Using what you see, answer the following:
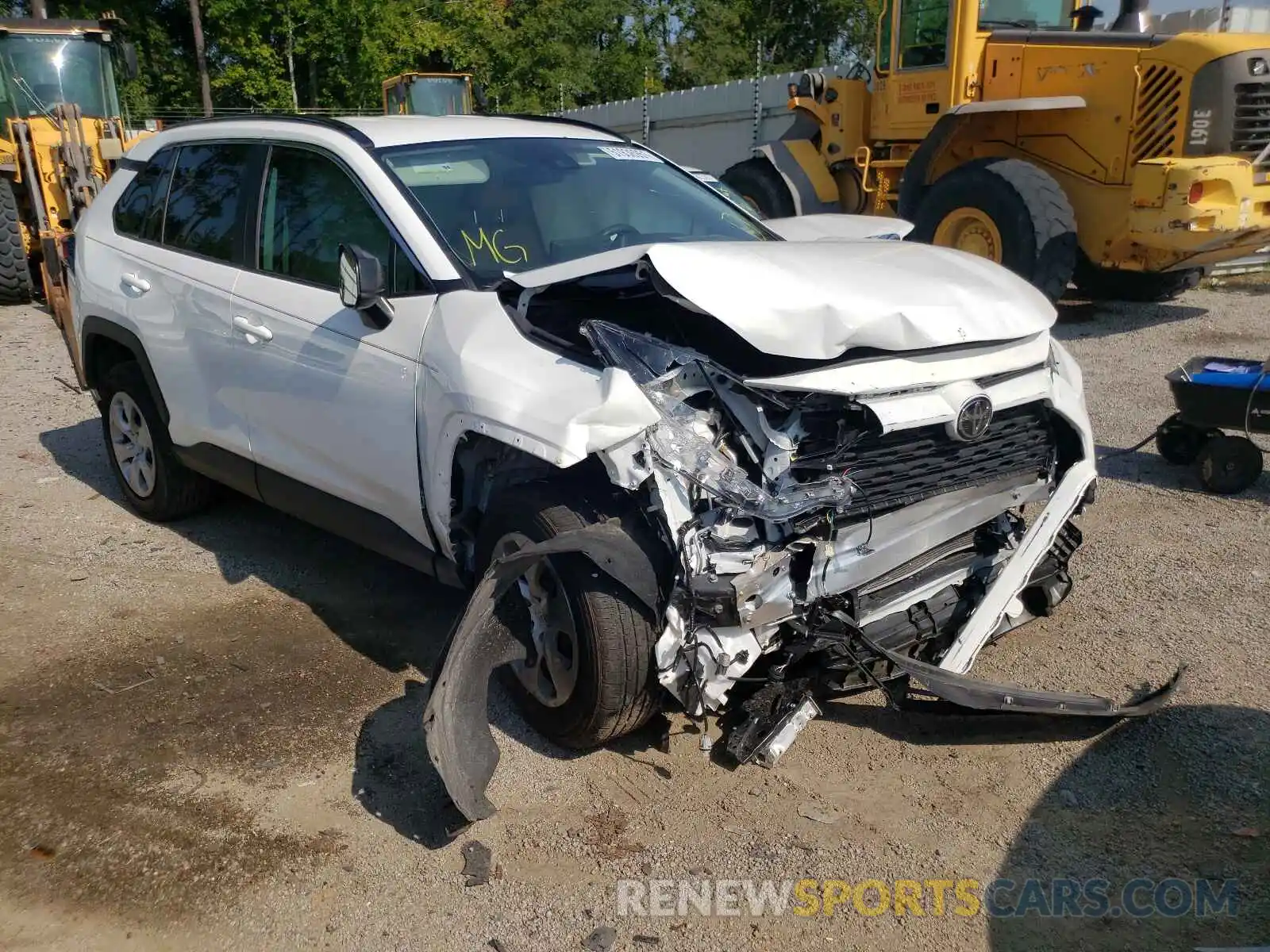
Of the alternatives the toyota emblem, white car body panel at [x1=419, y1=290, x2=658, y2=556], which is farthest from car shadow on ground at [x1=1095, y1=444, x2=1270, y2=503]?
white car body panel at [x1=419, y1=290, x2=658, y2=556]

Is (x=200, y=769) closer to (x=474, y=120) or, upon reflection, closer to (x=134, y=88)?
(x=474, y=120)

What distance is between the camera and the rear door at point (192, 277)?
4398 mm

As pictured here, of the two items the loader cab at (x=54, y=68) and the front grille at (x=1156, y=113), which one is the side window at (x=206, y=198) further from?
the loader cab at (x=54, y=68)

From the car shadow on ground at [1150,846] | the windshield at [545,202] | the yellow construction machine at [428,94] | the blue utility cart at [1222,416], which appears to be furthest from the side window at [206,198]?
the yellow construction machine at [428,94]

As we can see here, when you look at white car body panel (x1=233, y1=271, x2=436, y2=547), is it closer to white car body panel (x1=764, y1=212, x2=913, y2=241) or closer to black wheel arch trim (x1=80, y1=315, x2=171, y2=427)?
black wheel arch trim (x1=80, y1=315, x2=171, y2=427)

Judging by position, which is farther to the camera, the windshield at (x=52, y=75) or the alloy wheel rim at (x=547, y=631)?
the windshield at (x=52, y=75)

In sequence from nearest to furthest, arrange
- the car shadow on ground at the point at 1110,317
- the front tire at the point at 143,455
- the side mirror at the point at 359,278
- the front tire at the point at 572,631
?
the front tire at the point at 572,631
the side mirror at the point at 359,278
the front tire at the point at 143,455
the car shadow on ground at the point at 1110,317

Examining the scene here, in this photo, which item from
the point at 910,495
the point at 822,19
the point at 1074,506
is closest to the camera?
the point at 910,495

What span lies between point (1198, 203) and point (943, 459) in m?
5.99

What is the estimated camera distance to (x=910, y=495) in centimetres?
322

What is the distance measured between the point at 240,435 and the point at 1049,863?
3443 millimetres

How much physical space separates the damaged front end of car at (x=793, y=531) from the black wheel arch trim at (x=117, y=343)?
2.40 m

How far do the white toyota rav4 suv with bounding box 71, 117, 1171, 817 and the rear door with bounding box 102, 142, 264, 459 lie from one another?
0.05 metres

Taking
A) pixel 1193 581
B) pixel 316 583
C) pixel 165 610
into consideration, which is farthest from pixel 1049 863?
pixel 165 610
